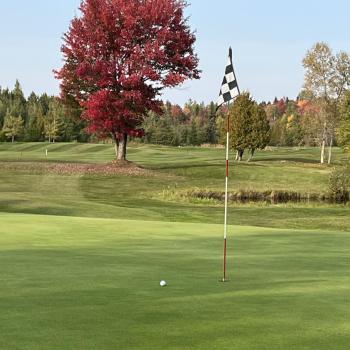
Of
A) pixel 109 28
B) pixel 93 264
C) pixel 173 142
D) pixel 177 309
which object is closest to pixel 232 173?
pixel 109 28

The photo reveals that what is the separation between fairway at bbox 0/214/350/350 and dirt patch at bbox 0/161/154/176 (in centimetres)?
2722

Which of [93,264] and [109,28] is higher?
[109,28]

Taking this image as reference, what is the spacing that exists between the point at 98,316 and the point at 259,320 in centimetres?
173

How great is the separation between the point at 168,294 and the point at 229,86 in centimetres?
402

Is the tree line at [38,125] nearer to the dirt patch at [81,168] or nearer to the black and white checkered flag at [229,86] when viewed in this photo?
the dirt patch at [81,168]

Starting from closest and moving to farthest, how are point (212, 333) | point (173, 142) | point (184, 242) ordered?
1. point (212, 333)
2. point (184, 242)
3. point (173, 142)

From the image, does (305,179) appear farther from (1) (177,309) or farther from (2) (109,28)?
(1) (177,309)

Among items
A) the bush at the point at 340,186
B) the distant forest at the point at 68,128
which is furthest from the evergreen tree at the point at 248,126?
the distant forest at the point at 68,128

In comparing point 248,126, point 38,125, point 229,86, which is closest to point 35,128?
point 38,125

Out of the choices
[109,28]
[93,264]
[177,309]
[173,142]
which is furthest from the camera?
[173,142]

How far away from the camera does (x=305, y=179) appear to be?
4319cm

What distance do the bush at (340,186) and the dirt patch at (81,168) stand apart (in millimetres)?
12347

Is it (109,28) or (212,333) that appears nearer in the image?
(212,333)

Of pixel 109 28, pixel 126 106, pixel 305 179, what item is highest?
pixel 109 28
